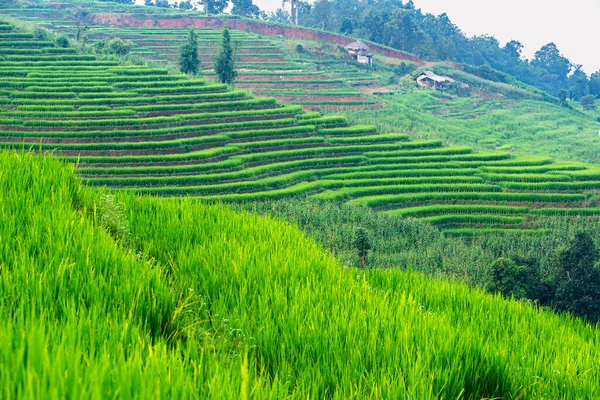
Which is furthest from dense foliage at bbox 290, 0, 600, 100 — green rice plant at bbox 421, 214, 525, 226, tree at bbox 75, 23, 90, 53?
green rice plant at bbox 421, 214, 525, 226

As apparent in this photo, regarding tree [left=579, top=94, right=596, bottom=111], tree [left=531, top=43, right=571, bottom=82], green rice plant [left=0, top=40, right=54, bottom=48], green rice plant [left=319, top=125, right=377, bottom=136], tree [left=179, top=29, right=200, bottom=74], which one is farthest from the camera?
tree [left=531, top=43, right=571, bottom=82]

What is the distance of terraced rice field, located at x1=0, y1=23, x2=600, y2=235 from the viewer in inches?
1037

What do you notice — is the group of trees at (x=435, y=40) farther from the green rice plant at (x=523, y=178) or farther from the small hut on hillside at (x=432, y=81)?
the green rice plant at (x=523, y=178)

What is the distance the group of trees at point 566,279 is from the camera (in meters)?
16.1

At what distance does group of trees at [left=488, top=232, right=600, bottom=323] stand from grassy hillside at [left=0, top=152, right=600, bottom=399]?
12906 mm

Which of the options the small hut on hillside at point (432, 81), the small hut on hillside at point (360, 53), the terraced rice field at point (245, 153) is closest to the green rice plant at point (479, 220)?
the terraced rice field at point (245, 153)

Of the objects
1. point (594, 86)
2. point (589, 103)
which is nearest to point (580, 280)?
point (589, 103)

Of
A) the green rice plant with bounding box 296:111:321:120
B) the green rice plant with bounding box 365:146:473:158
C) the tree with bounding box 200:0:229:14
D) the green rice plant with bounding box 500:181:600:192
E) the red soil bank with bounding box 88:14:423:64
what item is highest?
the tree with bounding box 200:0:229:14

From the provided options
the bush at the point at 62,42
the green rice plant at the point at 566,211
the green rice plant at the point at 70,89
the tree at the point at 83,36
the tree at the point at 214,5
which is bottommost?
the green rice plant at the point at 566,211

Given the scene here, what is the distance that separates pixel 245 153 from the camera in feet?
101

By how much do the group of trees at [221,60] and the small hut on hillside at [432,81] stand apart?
87.3 feet

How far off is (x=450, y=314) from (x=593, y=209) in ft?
87.5

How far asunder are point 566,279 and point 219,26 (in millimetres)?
59367

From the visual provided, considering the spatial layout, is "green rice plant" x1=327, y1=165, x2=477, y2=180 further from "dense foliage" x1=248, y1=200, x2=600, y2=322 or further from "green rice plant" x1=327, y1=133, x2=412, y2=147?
"dense foliage" x1=248, y1=200, x2=600, y2=322
